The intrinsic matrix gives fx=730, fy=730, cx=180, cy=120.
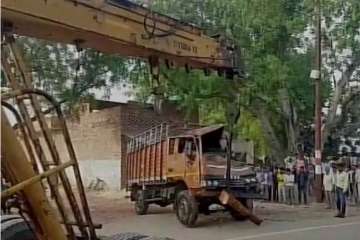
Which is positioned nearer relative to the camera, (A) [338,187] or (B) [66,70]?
(A) [338,187]

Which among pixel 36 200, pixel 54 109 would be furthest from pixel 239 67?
pixel 36 200

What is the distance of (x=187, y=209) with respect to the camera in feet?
58.9

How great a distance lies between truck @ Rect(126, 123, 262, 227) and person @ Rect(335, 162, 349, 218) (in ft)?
9.48

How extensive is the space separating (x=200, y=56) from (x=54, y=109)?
17.8 ft

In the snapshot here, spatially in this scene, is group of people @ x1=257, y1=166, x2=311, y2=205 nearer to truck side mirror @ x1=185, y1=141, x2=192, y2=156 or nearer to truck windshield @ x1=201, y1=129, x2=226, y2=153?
truck windshield @ x1=201, y1=129, x2=226, y2=153

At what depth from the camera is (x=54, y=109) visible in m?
4.75

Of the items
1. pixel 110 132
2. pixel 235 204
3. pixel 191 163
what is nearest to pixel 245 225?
pixel 235 204

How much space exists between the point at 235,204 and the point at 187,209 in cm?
118

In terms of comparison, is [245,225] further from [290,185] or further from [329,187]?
[290,185]

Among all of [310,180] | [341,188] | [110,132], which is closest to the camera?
[341,188]

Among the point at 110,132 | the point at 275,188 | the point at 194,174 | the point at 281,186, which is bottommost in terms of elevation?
the point at 275,188

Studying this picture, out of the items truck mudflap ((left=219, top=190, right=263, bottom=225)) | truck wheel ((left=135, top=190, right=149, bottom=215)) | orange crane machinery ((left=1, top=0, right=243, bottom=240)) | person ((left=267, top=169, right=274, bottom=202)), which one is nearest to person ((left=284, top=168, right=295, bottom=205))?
person ((left=267, top=169, right=274, bottom=202))

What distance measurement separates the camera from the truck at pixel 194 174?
17.8 m

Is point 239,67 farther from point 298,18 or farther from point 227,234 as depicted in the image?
point 298,18
